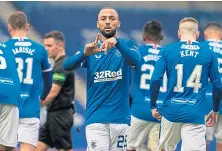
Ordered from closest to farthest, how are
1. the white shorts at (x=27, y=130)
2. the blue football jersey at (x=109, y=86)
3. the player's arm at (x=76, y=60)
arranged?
the player's arm at (x=76, y=60) < the blue football jersey at (x=109, y=86) < the white shorts at (x=27, y=130)

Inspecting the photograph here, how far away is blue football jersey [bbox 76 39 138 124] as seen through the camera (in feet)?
29.2

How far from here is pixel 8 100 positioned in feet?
30.9

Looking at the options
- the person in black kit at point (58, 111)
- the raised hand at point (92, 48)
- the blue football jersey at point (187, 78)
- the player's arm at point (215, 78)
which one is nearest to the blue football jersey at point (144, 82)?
the person in black kit at point (58, 111)

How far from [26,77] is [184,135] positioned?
2.35 metres

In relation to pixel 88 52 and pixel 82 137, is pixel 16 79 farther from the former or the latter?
pixel 82 137

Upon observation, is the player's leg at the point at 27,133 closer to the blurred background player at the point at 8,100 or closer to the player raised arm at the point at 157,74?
the blurred background player at the point at 8,100

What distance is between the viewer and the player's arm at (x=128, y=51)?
8.59 metres

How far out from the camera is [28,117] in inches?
409

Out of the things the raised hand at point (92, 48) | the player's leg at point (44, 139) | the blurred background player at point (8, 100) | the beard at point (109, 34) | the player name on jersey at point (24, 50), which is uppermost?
the beard at point (109, 34)

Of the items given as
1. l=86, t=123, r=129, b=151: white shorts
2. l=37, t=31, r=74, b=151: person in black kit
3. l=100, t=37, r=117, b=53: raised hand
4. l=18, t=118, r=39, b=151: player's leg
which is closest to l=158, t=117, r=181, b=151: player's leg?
l=86, t=123, r=129, b=151: white shorts

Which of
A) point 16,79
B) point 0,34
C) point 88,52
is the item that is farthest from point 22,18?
point 0,34

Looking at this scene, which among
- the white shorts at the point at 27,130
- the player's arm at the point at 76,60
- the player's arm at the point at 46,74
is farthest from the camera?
the player's arm at the point at 46,74

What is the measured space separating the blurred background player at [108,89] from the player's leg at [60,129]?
2982 mm

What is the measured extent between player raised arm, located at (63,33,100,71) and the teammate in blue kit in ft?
3.93
